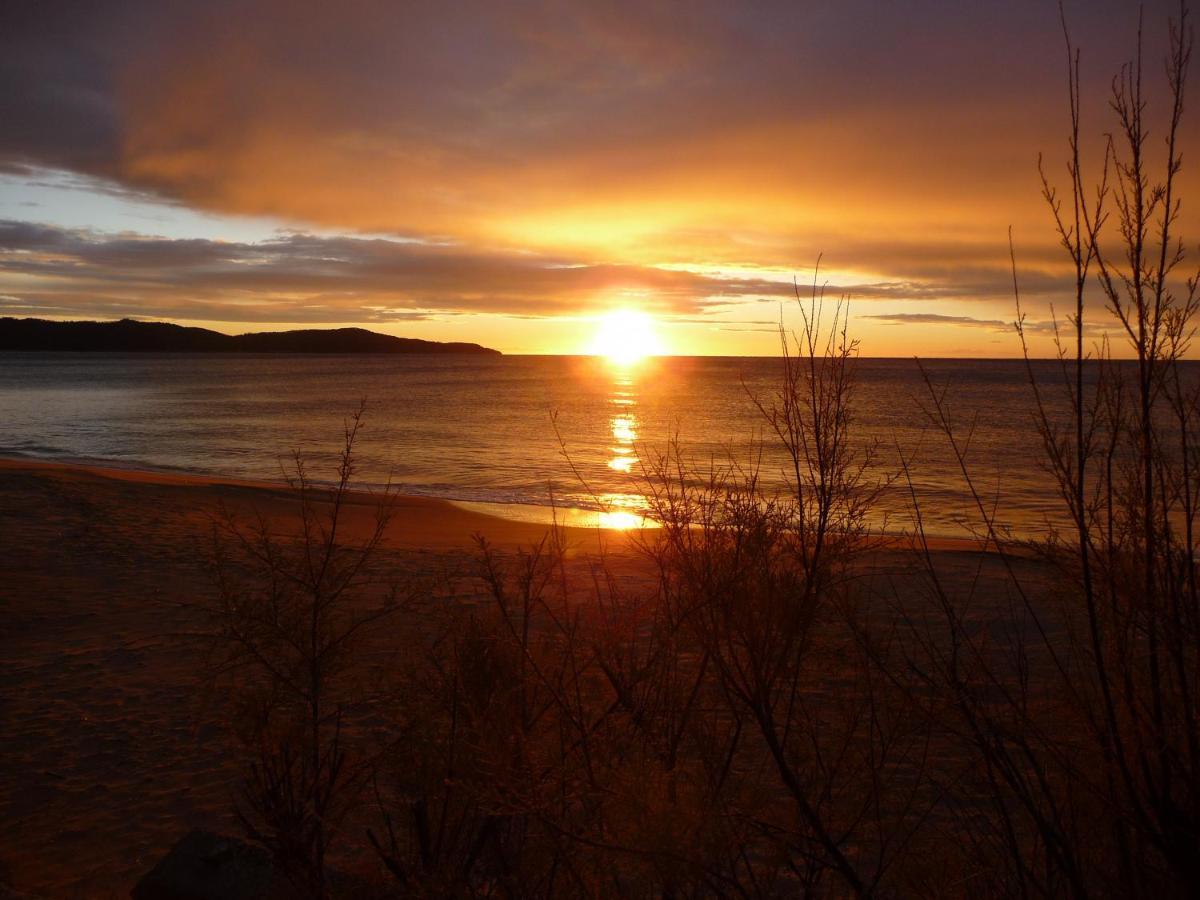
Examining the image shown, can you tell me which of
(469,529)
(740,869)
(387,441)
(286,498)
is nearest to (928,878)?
(740,869)

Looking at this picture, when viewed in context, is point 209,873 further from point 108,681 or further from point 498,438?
point 498,438

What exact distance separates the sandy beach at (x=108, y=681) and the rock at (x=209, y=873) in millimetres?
595

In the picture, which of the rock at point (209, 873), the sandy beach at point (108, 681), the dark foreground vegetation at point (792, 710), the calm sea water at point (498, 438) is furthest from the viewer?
the calm sea water at point (498, 438)

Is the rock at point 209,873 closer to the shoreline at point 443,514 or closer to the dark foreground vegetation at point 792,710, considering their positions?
the dark foreground vegetation at point 792,710

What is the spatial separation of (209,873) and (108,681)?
4.43m

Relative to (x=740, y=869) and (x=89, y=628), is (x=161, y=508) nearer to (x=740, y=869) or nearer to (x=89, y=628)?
(x=89, y=628)

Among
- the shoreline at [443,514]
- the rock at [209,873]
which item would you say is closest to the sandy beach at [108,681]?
the shoreline at [443,514]

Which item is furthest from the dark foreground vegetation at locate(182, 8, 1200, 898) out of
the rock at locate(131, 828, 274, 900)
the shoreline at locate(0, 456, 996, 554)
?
the shoreline at locate(0, 456, 996, 554)

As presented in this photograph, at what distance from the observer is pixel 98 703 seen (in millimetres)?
7289

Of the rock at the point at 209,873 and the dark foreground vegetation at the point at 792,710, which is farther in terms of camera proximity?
the rock at the point at 209,873

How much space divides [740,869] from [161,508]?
15.8 meters

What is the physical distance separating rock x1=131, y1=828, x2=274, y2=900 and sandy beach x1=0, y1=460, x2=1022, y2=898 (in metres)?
0.59

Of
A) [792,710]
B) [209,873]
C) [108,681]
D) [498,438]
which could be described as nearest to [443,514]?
[108,681]

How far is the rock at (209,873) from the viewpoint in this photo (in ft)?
13.6
